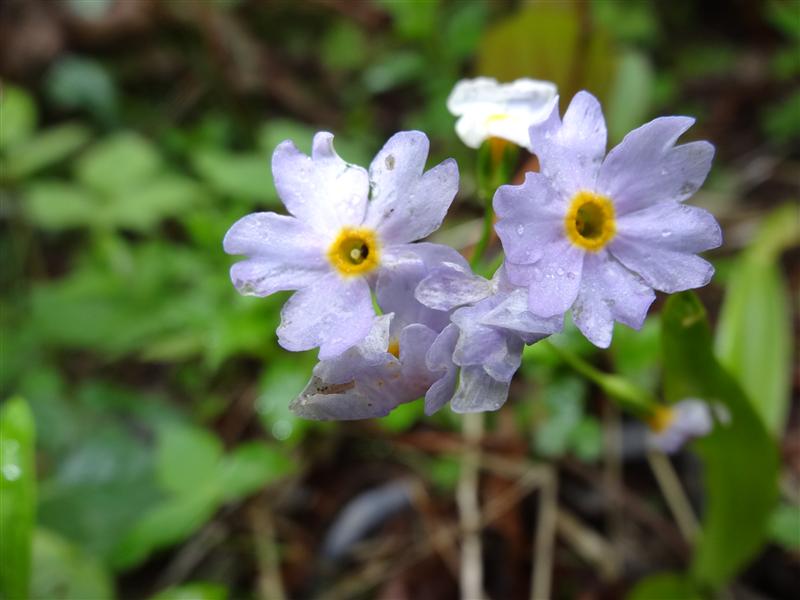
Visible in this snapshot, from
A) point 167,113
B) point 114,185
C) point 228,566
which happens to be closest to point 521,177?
point 228,566

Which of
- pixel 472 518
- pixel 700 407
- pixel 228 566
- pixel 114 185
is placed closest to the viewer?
pixel 700 407

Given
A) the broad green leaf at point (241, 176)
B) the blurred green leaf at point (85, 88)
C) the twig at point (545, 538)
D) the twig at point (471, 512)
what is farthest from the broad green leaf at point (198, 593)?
the blurred green leaf at point (85, 88)

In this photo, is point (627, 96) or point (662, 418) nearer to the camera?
point (662, 418)

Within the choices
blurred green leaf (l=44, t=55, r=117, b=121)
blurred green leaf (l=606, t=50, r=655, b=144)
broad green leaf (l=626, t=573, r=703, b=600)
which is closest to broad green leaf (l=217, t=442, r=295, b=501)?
broad green leaf (l=626, t=573, r=703, b=600)

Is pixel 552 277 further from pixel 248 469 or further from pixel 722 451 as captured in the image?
pixel 248 469

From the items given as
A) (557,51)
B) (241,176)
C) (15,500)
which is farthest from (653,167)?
(241,176)

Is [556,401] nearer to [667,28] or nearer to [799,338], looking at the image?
[799,338]
